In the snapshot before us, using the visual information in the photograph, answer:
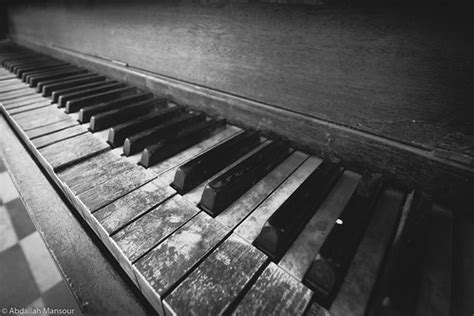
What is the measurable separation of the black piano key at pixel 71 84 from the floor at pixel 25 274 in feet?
4.53

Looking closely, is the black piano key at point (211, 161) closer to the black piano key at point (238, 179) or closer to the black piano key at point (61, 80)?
the black piano key at point (238, 179)

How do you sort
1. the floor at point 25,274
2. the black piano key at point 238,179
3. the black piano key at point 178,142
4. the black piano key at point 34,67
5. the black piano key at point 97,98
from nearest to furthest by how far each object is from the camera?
1. the black piano key at point 238,179
2. the black piano key at point 178,142
3. the black piano key at point 97,98
4. the floor at point 25,274
5. the black piano key at point 34,67

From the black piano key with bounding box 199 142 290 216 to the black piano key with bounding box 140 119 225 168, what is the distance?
0.31m

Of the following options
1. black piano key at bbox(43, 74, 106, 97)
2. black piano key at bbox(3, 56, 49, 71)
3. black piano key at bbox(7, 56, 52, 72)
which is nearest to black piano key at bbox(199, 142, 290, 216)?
black piano key at bbox(43, 74, 106, 97)

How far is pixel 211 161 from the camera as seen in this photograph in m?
0.88

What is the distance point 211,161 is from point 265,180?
0.21m

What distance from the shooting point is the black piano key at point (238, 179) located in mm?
718

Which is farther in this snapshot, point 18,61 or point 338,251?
point 18,61

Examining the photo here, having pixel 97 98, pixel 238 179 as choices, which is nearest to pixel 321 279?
pixel 238 179

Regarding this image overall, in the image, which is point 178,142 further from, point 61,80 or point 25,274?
point 25,274

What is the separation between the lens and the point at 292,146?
3.37 ft

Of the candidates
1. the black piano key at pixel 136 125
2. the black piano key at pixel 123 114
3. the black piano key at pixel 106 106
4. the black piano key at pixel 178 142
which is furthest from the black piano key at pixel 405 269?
the black piano key at pixel 106 106

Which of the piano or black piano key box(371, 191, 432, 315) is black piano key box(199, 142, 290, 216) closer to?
the piano

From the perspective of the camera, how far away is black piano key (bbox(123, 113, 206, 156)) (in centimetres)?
99
